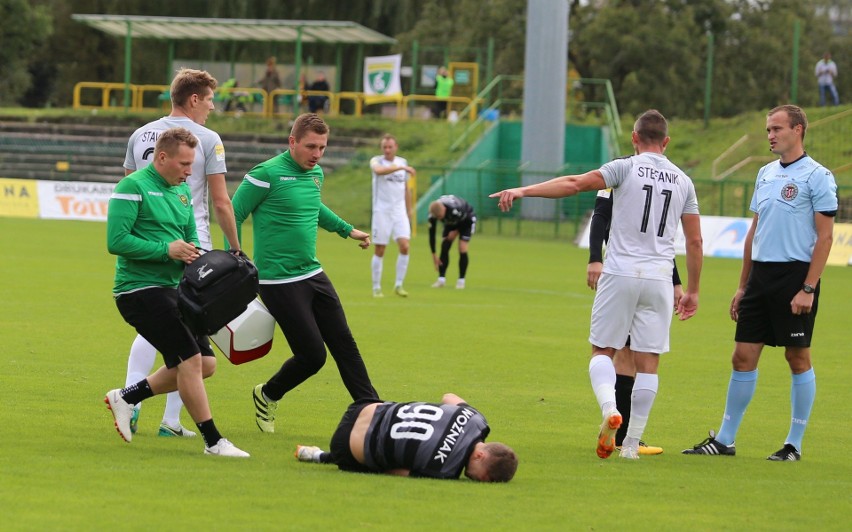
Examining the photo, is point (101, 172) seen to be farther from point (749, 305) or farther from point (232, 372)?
point (749, 305)

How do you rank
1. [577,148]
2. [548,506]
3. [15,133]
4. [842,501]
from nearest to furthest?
1. [548,506]
2. [842,501]
3. [577,148]
4. [15,133]

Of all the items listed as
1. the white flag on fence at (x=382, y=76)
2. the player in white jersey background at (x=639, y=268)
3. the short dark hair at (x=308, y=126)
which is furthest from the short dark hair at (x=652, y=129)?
the white flag on fence at (x=382, y=76)

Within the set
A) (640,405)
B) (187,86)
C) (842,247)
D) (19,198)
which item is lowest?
(19,198)

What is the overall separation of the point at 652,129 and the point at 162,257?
9.58 feet

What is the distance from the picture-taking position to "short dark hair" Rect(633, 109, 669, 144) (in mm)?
8086

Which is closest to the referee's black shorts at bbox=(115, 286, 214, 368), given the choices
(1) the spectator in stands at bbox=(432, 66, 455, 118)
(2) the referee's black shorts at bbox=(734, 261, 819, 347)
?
(2) the referee's black shorts at bbox=(734, 261, 819, 347)

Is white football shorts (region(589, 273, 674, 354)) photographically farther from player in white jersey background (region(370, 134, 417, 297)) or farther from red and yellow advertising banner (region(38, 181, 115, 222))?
red and yellow advertising banner (region(38, 181, 115, 222))

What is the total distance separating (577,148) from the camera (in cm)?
4506

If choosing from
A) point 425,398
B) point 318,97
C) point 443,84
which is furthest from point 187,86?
point 318,97

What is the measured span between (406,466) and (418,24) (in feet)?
185

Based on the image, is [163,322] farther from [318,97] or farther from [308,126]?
[318,97]

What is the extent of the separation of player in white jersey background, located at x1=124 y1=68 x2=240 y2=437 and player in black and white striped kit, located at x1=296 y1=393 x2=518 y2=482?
1604mm

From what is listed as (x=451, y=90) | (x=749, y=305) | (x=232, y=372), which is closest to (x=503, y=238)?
(x=451, y=90)

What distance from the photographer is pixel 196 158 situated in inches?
330
